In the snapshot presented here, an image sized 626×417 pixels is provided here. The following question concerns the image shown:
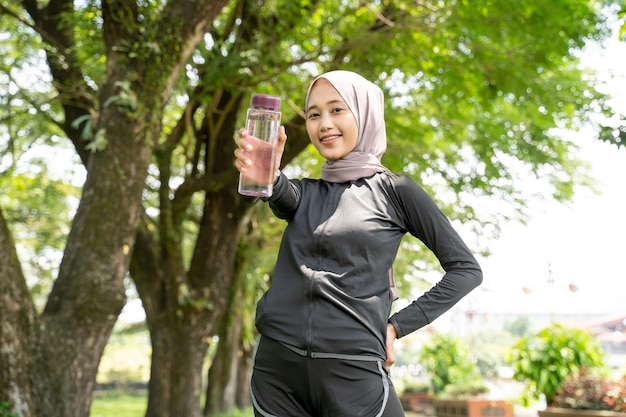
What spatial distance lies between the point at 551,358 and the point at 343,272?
22.9 feet

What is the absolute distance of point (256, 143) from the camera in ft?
5.89

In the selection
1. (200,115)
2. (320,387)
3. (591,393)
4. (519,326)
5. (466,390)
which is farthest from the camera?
(519,326)

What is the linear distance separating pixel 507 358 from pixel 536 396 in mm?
576

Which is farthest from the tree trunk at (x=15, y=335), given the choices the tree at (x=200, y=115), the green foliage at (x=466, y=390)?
the green foliage at (x=466, y=390)

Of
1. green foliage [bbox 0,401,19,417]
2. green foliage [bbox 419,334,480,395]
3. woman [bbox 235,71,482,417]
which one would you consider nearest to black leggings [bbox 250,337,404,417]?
woman [bbox 235,71,482,417]

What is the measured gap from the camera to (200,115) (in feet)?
32.1

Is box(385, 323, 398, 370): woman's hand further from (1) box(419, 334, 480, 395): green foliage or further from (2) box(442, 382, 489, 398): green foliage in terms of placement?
(1) box(419, 334, 480, 395): green foliage

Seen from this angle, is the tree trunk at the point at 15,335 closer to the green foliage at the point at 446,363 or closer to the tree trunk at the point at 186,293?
the tree trunk at the point at 186,293

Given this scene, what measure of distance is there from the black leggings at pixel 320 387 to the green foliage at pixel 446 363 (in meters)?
15.0

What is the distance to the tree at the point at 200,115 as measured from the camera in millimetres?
4879

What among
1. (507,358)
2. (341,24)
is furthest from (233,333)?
(341,24)

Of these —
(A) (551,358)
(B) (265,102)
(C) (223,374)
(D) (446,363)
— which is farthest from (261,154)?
(D) (446,363)

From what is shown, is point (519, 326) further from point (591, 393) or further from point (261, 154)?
point (261, 154)

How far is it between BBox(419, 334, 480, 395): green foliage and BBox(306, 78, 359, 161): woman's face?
49.1 feet
